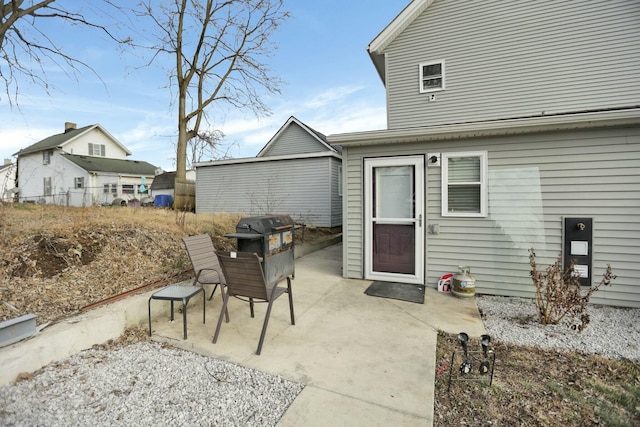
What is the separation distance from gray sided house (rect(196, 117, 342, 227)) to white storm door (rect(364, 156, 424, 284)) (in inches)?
250

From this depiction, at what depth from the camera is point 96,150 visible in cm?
2455

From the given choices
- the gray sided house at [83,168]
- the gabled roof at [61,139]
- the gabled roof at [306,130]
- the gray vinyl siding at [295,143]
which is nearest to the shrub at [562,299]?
the gabled roof at [306,130]

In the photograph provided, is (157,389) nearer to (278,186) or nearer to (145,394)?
(145,394)

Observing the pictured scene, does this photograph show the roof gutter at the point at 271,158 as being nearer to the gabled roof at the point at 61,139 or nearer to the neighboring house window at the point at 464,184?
the neighboring house window at the point at 464,184

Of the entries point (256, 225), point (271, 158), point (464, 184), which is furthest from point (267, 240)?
point (271, 158)

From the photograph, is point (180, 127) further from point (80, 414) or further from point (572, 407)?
point (572, 407)

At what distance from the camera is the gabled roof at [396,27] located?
759 cm

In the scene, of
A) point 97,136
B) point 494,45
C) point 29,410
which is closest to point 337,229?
point 494,45

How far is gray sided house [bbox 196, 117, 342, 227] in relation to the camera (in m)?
11.5

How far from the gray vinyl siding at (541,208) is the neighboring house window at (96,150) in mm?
28100

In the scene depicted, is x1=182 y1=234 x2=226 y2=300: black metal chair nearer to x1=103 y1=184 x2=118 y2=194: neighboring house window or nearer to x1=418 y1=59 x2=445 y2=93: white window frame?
x1=418 y1=59 x2=445 y2=93: white window frame

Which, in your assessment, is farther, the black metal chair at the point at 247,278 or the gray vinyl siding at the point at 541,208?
the gray vinyl siding at the point at 541,208

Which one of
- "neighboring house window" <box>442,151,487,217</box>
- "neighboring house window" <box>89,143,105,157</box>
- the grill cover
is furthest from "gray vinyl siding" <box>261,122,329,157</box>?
"neighboring house window" <box>89,143,105,157</box>

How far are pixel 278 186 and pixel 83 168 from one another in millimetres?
17857
